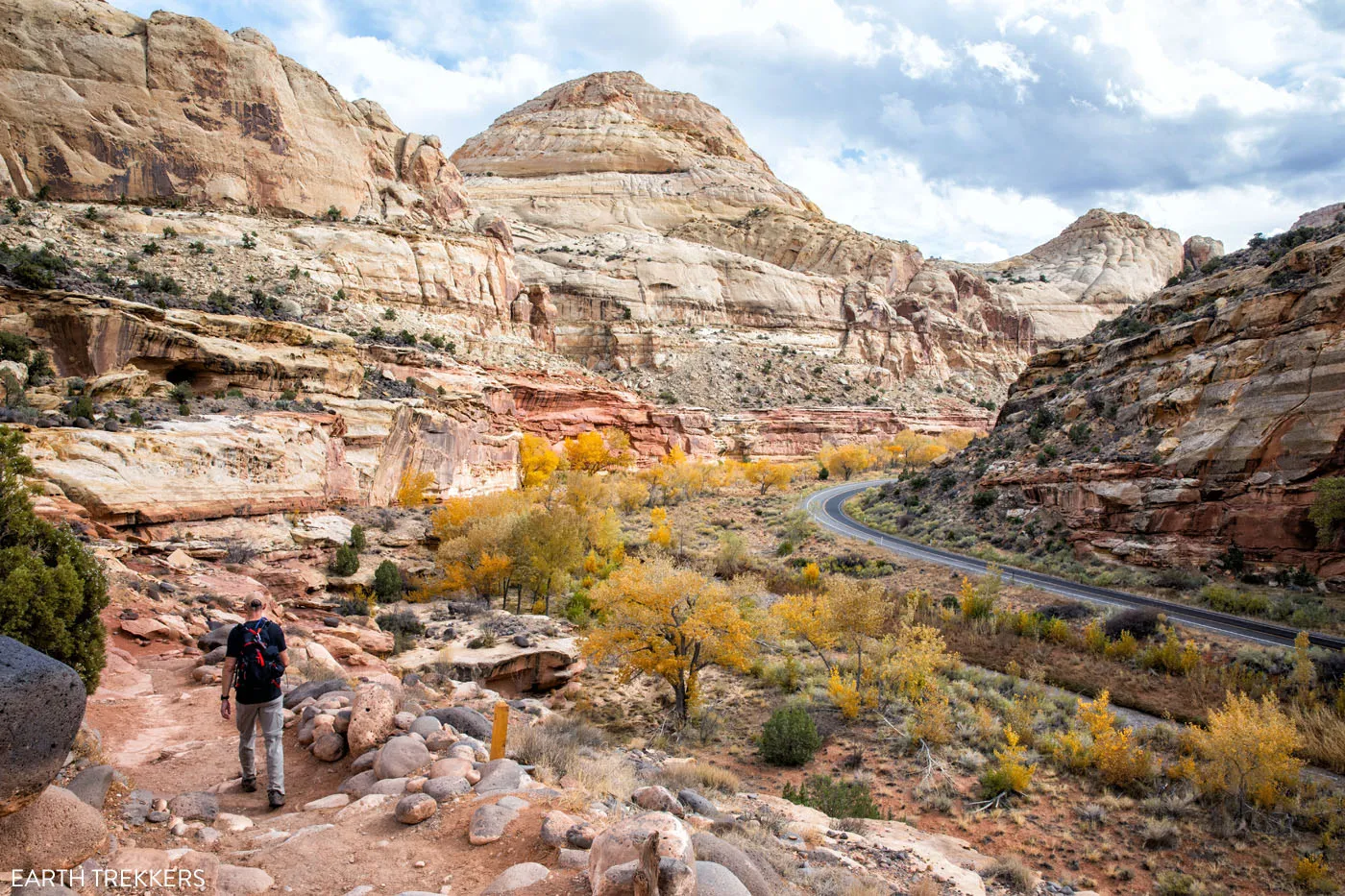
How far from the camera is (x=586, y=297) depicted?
238 ft

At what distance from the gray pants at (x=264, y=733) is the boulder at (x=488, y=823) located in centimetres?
220

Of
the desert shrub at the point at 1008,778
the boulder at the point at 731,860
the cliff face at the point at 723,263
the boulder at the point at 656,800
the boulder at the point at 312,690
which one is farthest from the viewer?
the cliff face at the point at 723,263

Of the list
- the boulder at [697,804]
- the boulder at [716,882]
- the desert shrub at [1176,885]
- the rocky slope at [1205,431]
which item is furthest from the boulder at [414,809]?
the rocky slope at [1205,431]

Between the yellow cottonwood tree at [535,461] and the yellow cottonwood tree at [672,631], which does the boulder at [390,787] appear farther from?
the yellow cottonwood tree at [535,461]

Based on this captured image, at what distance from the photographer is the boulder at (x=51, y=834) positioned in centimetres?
369

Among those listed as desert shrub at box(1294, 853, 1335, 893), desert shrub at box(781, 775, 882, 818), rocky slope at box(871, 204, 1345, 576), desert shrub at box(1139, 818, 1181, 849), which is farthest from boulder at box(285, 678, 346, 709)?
rocky slope at box(871, 204, 1345, 576)

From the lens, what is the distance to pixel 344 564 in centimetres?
2142

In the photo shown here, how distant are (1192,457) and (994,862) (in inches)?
830

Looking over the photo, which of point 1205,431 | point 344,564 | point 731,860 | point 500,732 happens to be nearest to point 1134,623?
Result: point 1205,431

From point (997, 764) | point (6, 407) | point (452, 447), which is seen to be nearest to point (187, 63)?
point (452, 447)

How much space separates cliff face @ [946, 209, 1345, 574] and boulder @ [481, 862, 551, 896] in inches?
1025

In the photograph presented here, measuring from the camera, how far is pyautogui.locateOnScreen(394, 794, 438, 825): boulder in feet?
17.5

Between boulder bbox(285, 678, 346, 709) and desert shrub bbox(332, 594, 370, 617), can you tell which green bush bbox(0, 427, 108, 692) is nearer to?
boulder bbox(285, 678, 346, 709)

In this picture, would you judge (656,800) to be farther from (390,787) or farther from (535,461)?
(535,461)
